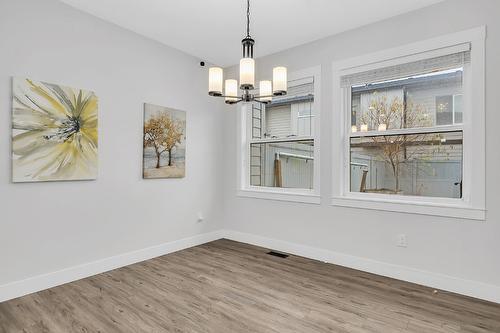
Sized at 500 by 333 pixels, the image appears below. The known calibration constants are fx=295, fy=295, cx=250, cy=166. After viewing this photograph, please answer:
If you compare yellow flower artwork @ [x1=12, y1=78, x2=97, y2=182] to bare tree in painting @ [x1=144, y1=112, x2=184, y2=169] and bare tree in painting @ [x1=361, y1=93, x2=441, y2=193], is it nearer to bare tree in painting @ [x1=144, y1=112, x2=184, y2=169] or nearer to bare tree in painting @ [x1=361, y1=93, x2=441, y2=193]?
bare tree in painting @ [x1=144, y1=112, x2=184, y2=169]

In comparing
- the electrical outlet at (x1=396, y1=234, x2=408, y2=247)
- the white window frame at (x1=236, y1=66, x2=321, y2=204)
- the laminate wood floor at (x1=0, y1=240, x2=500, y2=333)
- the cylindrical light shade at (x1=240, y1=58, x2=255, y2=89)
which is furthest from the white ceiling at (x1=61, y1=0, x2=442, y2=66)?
the laminate wood floor at (x1=0, y1=240, x2=500, y2=333)

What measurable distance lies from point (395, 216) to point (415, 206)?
0.23 metres

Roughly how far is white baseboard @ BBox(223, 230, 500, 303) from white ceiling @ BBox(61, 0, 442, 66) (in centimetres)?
272

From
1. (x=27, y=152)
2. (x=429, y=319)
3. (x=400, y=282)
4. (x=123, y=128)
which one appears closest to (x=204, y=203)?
(x=123, y=128)

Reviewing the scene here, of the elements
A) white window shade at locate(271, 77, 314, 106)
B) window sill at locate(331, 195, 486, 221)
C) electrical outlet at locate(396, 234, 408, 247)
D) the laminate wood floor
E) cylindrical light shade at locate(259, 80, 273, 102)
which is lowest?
the laminate wood floor

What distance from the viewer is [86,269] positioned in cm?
314

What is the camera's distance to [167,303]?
258 cm

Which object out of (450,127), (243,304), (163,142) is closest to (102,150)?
(163,142)

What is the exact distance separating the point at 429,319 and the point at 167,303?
2170 millimetres

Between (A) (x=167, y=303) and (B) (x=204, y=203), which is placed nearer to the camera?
(A) (x=167, y=303)

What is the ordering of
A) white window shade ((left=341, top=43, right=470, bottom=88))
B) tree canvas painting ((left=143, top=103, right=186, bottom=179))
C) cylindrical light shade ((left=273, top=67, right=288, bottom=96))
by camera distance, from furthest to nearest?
1. tree canvas painting ((left=143, top=103, right=186, bottom=179))
2. white window shade ((left=341, top=43, right=470, bottom=88))
3. cylindrical light shade ((left=273, top=67, right=288, bottom=96))

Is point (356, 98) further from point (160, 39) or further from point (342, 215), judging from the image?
point (160, 39)

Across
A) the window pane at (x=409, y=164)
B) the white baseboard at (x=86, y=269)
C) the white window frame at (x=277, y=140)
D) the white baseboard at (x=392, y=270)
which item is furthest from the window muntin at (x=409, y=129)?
the white baseboard at (x=86, y=269)

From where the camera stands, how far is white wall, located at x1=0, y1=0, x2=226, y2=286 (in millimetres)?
2666
